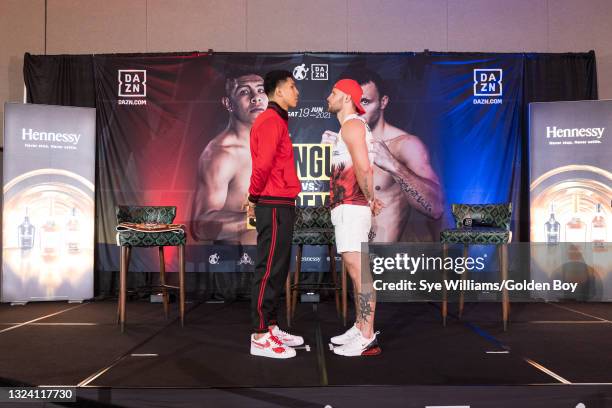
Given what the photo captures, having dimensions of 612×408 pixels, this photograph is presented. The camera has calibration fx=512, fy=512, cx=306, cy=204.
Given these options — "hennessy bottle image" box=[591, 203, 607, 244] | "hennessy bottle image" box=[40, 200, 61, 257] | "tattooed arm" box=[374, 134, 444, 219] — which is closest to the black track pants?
"tattooed arm" box=[374, 134, 444, 219]

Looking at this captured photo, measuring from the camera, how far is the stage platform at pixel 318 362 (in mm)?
2500

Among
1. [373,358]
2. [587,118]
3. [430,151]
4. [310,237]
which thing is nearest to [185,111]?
[310,237]

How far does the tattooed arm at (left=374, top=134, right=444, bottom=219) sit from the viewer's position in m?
5.77

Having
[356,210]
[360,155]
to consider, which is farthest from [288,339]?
[360,155]

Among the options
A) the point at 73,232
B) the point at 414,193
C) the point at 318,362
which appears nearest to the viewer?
the point at 318,362

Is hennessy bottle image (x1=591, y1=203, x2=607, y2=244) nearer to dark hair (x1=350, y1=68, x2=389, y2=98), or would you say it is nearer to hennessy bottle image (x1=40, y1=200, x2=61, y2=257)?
dark hair (x1=350, y1=68, x2=389, y2=98)

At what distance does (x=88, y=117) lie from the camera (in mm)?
5531

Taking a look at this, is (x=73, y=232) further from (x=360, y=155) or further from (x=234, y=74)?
(x=360, y=155)

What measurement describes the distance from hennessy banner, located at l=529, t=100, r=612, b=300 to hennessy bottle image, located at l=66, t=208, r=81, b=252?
192 inches

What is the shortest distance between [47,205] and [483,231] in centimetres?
430

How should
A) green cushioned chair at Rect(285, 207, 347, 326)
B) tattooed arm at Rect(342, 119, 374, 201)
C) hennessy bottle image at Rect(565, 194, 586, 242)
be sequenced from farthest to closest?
hennessy bottle image at Rect(565, 194, 586, 242) → green cushioned chair at Rect(285, 207, 347, 326) → tattooed arm at Rect(342, 119, 374, 201)

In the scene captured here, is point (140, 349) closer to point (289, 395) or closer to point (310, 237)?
point (289, 395)

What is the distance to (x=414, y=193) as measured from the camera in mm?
5770

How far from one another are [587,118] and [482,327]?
288cm
